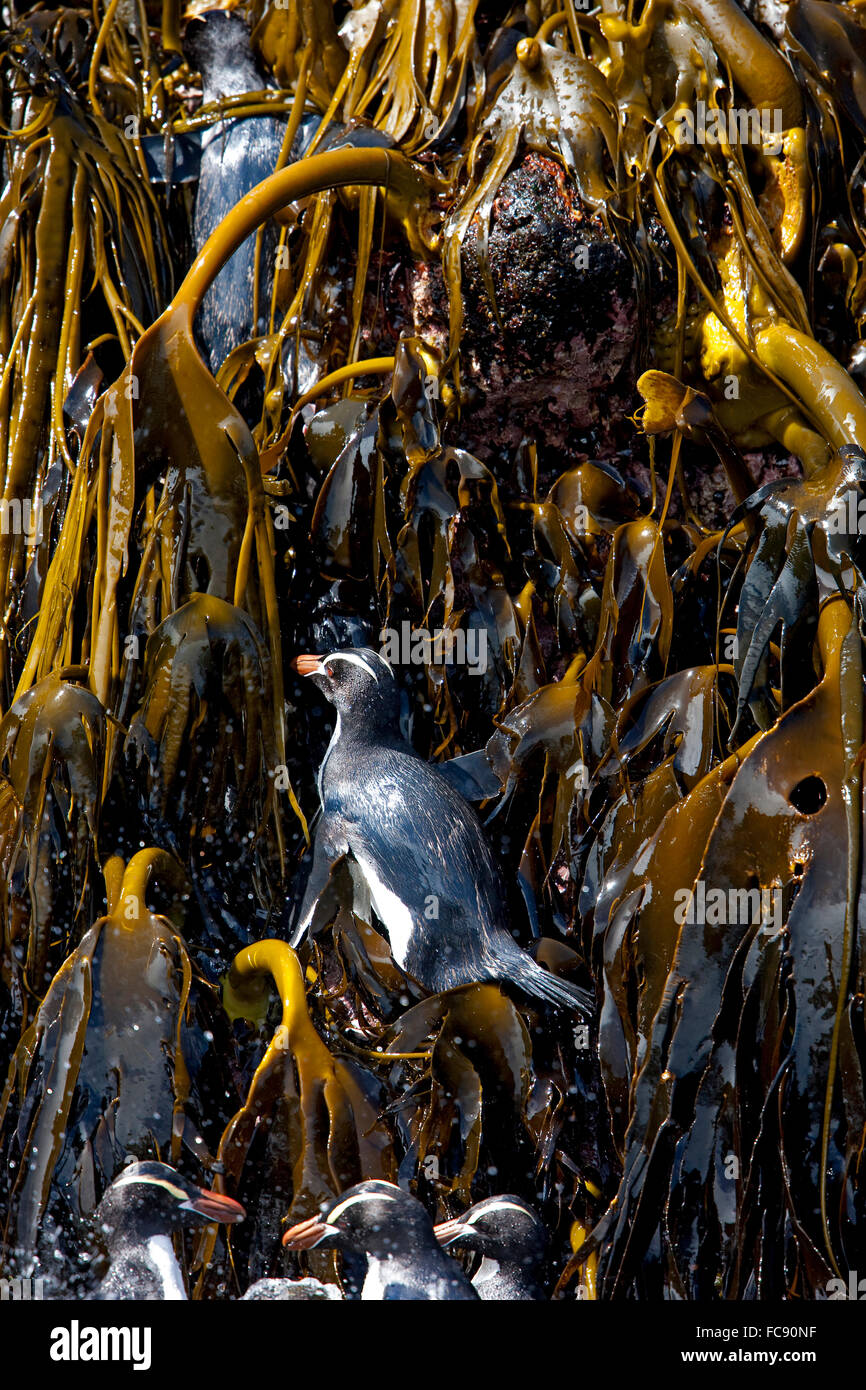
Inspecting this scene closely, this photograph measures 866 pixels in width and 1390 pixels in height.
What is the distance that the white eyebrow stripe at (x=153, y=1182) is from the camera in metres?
1.29

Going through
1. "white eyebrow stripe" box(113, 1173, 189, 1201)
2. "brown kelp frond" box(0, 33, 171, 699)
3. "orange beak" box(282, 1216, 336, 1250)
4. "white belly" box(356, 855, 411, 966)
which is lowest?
"orange beak" box(282, 1216, 336, 1250)

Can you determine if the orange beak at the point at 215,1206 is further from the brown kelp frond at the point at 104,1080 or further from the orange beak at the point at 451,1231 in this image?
the orange beak at the point at 451,1231

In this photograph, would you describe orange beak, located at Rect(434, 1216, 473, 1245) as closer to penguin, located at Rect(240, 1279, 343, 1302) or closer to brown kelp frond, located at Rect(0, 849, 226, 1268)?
penguin, located at Rect(240, 1279, 343, 1302)

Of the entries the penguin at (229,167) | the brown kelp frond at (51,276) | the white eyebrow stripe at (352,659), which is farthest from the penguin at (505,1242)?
the penguin at (229,167)

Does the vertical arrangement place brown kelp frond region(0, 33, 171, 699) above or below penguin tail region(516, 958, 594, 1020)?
above

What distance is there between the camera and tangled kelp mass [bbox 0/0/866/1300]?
1.24 m

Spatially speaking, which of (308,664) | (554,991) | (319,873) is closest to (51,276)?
(308,664)

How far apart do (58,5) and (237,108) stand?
0.44 m

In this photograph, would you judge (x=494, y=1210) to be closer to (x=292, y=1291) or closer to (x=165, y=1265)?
(x=292, y=1291)

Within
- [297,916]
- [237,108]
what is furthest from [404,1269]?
[237,108]

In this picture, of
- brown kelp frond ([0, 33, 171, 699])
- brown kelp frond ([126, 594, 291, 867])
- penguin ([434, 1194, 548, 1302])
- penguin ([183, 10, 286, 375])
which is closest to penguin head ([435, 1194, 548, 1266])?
penguin ([434, 1194, 548, 1302])

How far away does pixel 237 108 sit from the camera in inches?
70.2

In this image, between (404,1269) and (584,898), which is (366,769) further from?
(404,1269)

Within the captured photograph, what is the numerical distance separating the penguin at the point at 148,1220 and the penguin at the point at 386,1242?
11 centimetres
